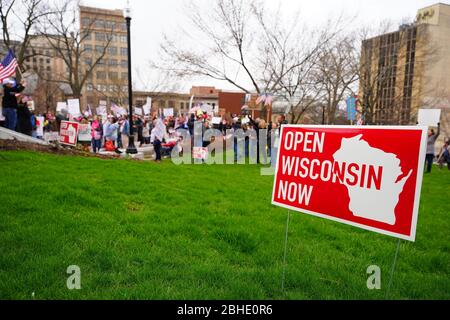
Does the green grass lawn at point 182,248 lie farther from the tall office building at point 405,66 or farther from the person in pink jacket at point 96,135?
the tall office building at point 405,66

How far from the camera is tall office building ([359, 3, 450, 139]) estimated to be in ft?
96.3

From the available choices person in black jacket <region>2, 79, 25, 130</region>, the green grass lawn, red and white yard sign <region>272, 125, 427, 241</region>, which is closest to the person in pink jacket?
person in black jacket <region>2, 79, 25, 130</region>

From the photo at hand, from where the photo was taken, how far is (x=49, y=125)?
786 inches

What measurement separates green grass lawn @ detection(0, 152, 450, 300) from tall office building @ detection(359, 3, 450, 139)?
26.9 meters

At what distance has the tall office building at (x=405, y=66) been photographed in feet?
96.3

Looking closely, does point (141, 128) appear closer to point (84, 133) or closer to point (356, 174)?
point (84, 133)

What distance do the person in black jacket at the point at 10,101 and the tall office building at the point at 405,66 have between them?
1065 inches

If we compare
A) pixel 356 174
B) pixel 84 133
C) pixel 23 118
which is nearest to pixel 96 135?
pixel 84 133

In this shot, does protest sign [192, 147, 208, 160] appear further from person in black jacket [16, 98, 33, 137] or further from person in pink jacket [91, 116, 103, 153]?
person in black jacket [16, 98, 33, 137]

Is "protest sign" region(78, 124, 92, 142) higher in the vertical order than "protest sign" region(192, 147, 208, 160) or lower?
higher

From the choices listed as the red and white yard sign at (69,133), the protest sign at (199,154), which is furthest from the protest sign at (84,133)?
the protest sign at (199,154)

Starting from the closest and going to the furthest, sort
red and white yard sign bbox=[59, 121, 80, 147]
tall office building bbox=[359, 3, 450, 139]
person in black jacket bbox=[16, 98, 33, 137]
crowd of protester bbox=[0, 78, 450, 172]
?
crowd of protester bbox=[0, 78, 450, 172] → person in black jacket bbox=[16, 98, 33, 137] → red and white yard sign bbox=[59, 121, 80, 147] → tall office building bbox=[359, 3, 450, 139]

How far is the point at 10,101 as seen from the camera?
36.2 ft

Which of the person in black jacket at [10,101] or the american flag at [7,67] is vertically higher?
the american flag at [7,67]
